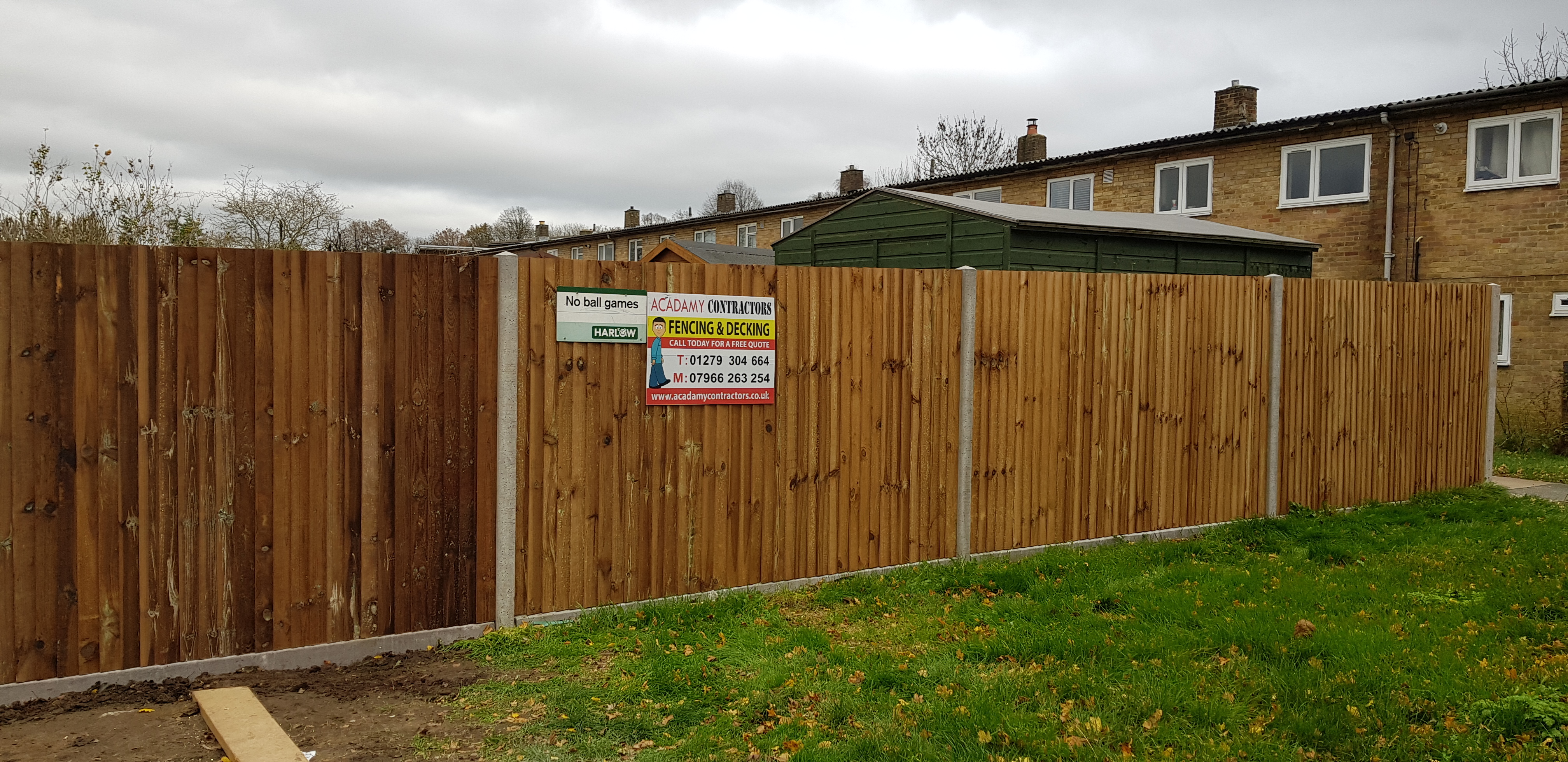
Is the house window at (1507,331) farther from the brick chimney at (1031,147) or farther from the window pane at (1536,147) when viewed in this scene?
the brick chimney at (1031,147)

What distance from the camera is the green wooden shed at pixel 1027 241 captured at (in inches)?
441

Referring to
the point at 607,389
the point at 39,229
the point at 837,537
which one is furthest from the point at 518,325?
the point at 39,229

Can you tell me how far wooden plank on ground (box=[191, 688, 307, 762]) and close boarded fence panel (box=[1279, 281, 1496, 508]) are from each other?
748 centimetres

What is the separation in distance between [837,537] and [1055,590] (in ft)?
4.33

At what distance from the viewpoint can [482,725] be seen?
421 centimetres

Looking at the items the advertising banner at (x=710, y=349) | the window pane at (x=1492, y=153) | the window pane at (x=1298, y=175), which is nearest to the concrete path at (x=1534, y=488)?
the window pane at (x=1492, y=153)

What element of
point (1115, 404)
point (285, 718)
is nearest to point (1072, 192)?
point (1115, 404)

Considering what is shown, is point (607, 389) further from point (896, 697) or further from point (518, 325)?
point (896, 697)

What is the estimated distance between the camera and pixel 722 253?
23594 mm

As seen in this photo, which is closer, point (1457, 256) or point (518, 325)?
point (518, 325)

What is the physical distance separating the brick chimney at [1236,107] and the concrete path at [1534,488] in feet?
42.8

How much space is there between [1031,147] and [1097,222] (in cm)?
1541

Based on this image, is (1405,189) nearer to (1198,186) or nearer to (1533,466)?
(1198,186)

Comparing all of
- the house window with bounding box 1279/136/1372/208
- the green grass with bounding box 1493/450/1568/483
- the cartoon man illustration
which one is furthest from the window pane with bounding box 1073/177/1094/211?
the cartoon man illustration
